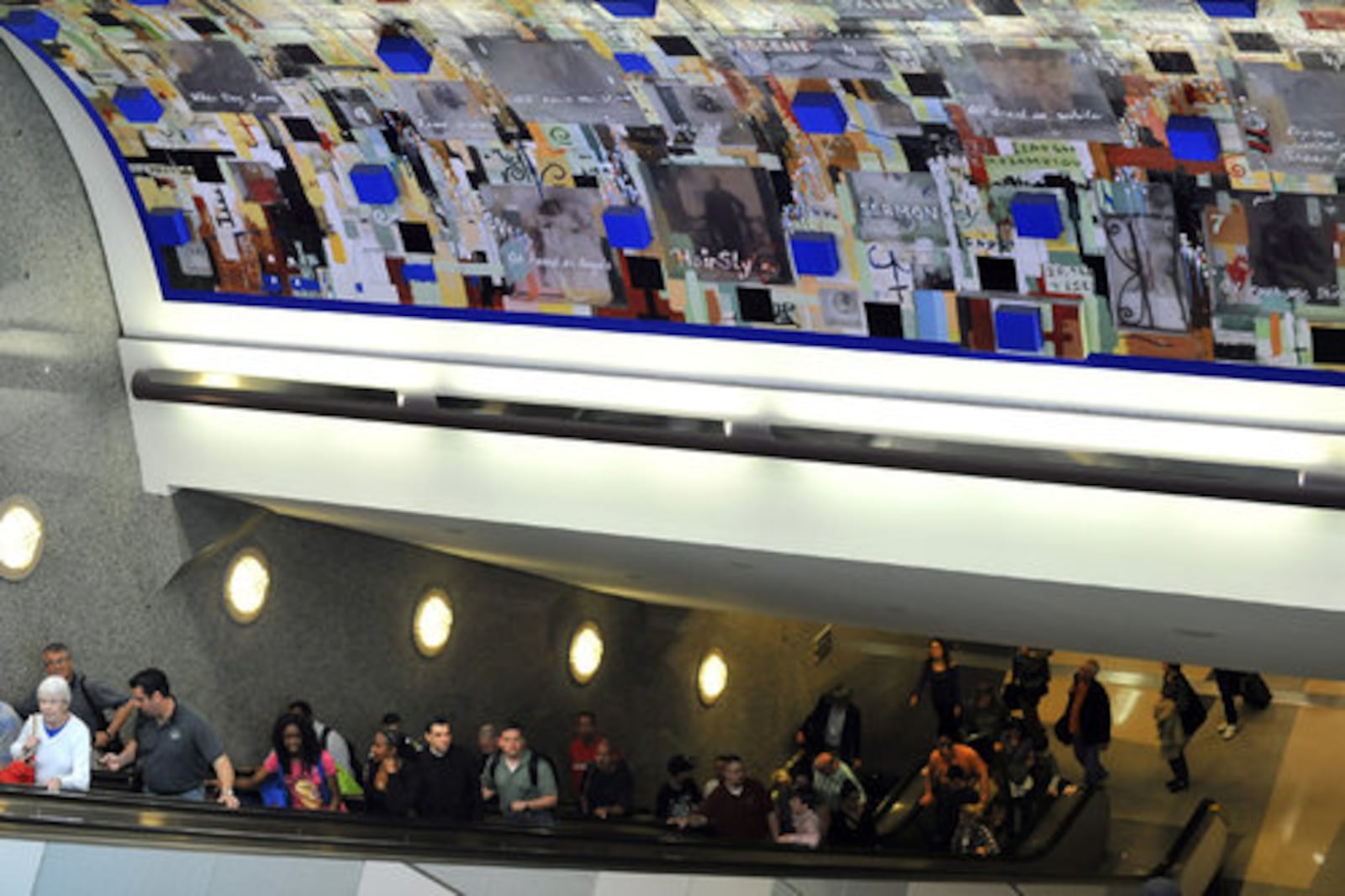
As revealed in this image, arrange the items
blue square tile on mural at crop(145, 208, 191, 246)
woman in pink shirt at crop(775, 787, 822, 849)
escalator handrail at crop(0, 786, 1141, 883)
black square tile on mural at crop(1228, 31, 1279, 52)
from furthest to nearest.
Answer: woman in pink shirt at crop(775, 787, 822, 849)
blue square tile on mural at crop(145, 208, 191, 246)
black square tile on mural at crop(1228, 31, 1279, 52)
escalator handrail at crop(0, 786, 1141, 883)

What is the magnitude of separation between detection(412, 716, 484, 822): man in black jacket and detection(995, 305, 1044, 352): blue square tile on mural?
378cm

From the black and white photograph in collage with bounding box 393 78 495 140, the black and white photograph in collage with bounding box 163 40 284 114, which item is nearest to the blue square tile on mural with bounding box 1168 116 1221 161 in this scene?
the black and white photograph in collage with bounding box 393 78 495 140

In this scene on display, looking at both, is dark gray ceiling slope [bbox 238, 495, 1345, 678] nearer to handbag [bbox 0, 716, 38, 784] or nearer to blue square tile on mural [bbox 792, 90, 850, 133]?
blue square tile on mural [bbox 792, 90, 850, 133]

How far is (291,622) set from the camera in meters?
16.1

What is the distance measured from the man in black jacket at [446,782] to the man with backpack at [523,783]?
49 centimetres

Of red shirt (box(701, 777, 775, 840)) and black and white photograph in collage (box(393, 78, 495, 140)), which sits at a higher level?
black and white photograph in collage (box(393, 78, 495, 140))

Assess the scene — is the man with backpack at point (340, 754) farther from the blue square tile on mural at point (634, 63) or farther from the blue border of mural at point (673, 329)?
the blue square tile on mural at point (634, 63)

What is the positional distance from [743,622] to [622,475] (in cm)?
969

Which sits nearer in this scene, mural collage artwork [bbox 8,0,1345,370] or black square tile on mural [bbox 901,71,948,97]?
mural collage artwork [bbox 8,0,1345,370]

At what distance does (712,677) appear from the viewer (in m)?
22.1

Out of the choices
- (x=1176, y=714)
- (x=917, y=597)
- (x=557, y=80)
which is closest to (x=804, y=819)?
(x=917, y=597)

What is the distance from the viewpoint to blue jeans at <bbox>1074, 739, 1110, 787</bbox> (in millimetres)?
19516

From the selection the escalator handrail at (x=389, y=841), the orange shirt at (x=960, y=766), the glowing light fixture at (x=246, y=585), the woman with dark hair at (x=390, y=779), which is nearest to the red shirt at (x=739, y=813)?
the escalator handrail at (x=389, y=841)

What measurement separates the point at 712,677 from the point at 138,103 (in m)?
10.7
